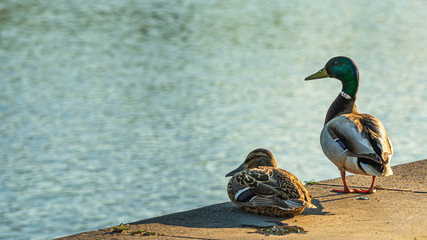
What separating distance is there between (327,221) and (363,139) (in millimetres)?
1034

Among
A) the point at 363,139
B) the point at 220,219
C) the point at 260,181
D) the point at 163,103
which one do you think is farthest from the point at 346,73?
the point at 163,103

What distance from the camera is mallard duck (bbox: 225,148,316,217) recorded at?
592 cm

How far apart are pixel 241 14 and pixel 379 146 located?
22.6 m

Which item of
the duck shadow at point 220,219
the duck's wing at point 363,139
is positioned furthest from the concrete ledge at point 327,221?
the duck's wing at point 363,139

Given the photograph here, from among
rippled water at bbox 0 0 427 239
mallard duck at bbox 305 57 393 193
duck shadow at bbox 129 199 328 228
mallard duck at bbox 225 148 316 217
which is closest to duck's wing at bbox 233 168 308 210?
mallard duck at bbox 225 148 316 217

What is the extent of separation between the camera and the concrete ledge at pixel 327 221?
5.55 m

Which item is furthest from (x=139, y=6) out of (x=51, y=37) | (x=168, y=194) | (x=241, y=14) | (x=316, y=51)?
(x=168, y=194)

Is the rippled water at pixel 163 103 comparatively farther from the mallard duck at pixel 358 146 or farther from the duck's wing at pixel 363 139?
the duck's wing at pixel 363 139

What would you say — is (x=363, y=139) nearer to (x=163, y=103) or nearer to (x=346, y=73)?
(x=346, y=73)

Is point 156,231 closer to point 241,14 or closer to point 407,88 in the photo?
point 407,88

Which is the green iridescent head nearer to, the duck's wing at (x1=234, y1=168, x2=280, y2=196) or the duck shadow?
the duck shadow

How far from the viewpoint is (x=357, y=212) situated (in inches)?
247

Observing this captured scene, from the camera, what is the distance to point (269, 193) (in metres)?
5.94

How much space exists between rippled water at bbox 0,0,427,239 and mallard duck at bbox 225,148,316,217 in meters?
2.61
